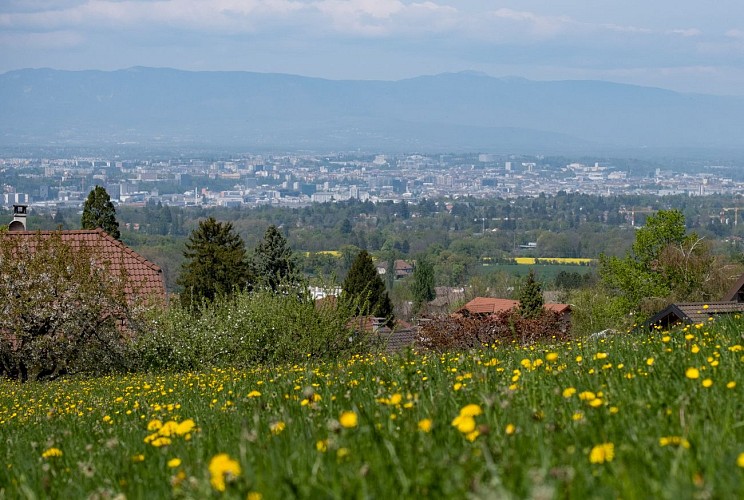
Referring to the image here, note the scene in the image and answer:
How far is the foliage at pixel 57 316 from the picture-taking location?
80.1 feet

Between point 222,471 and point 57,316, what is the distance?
22934mm

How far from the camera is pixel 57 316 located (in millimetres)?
24656

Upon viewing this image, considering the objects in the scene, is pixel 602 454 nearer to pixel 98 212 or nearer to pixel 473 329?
pixel 473 329

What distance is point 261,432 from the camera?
475 centimetres

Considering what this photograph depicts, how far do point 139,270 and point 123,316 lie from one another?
9960 mm

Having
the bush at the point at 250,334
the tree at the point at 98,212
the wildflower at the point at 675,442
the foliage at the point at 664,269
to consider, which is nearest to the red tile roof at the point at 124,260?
the bush at the point at 250,334

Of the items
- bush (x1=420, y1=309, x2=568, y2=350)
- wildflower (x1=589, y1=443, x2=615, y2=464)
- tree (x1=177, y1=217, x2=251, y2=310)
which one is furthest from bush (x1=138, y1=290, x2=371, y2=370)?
tree (x1=177, y1=217, x2=251, y2=310)

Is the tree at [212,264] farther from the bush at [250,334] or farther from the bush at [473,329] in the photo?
the bush at [250,334]

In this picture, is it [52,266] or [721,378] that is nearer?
[721,378]

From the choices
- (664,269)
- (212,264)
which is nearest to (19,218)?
(212,264)

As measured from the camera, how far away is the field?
3092 millimetres

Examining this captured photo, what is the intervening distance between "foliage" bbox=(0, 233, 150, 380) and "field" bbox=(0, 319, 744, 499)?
59.9 ft

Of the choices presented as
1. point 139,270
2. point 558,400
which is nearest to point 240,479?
point 558,400

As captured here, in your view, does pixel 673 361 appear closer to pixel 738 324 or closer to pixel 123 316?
pixel 738 324
